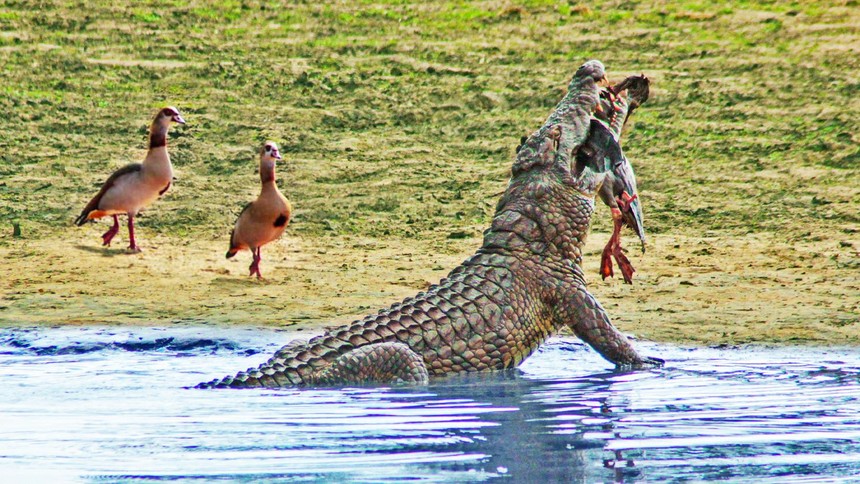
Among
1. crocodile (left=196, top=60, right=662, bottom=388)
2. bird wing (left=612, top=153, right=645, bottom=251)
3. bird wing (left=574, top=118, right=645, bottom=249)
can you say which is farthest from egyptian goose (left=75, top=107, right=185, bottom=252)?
bird wing (left=574, top=118, right=645, bottom=249)

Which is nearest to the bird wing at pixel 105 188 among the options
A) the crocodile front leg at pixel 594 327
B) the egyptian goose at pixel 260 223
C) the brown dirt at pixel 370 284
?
the brown dirt at pixel 370 284

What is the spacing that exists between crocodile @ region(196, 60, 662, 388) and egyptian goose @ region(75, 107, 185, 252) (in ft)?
15.0

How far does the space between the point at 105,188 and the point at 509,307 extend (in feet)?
17.0

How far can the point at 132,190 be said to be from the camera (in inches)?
420

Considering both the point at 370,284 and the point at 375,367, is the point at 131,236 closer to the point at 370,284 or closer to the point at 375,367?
the point at 370,284

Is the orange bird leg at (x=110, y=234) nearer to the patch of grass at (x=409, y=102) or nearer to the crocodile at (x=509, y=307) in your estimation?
the patch of grass at (x=409, y=102)

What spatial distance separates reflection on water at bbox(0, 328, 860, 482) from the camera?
454cm

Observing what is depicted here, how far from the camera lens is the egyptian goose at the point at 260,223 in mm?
9773

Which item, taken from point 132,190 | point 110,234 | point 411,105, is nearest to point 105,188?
point 132,190

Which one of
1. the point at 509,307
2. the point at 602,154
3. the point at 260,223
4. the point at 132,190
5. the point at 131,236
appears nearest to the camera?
the point at 509,307

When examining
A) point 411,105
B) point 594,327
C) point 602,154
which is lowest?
point 594,327

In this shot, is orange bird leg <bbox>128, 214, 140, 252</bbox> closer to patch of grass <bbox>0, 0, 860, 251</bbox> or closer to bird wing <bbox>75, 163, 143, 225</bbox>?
bird wing <bbox>75, 163, 143, 225</bbox>

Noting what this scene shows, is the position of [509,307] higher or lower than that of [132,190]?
lower

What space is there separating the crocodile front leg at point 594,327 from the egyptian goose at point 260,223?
3698mm
